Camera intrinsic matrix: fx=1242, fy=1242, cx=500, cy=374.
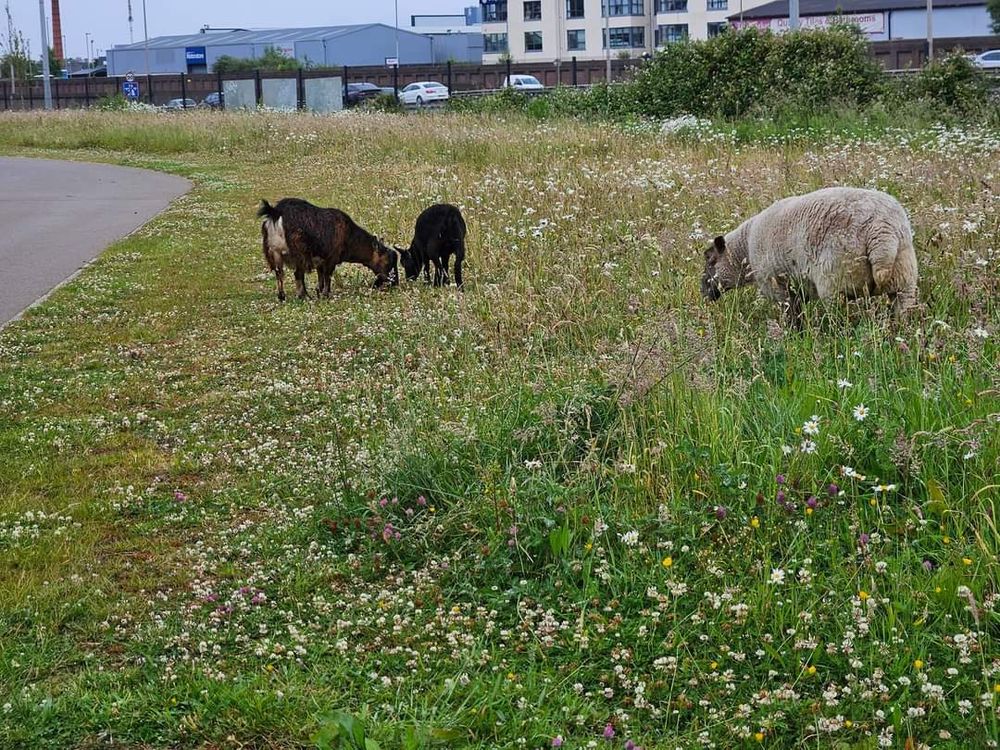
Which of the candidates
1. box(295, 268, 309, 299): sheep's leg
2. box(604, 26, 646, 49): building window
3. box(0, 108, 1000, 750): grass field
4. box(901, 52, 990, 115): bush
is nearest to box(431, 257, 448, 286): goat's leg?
box(295, 268, 309, 299): sheep's leg

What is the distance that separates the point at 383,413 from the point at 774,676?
4005mm

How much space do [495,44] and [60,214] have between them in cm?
9395

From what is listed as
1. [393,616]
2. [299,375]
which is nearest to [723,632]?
[393,616]

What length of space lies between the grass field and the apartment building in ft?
300

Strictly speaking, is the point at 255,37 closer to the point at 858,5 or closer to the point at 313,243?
the point at 858,5

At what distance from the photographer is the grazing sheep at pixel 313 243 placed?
12.8 metres

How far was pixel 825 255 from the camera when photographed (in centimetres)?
872

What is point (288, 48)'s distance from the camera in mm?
119938

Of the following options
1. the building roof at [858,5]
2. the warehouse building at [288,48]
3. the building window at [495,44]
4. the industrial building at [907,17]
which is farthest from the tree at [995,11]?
the warehouse building at [288,48]

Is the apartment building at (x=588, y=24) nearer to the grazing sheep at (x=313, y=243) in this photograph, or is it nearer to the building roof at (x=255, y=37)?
the building roof at (x=255, y=37)

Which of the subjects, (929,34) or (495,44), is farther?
(495,44)

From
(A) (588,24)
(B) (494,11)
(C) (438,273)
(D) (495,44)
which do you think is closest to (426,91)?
(A) (588,24)

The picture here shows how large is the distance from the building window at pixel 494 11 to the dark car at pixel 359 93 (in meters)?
45.5

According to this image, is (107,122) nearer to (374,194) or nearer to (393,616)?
(374,194)
